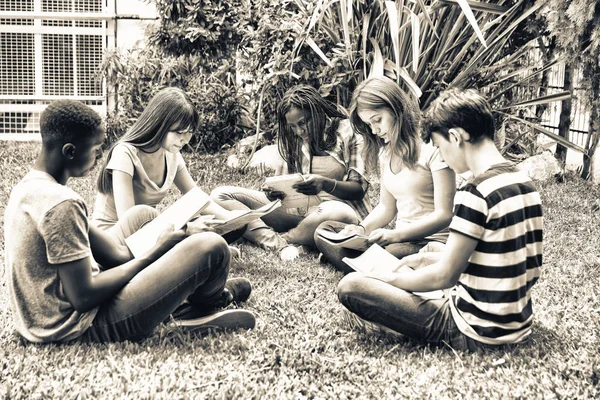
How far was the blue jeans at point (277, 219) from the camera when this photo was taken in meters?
4.37

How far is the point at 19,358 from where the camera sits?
260cm

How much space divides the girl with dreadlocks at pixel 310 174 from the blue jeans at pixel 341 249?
0.15 meters

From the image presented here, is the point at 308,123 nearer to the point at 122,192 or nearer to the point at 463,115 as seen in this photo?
the point at 122,192

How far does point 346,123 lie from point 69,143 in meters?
2.59

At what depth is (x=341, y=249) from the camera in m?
3.91

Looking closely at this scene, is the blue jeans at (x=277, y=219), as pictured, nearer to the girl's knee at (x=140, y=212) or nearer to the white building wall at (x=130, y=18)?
the girl's knee at (x=140, y=212)

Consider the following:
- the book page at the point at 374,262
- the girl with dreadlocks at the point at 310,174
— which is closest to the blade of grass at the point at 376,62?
the girl with dreadlocks at the point at 310,174

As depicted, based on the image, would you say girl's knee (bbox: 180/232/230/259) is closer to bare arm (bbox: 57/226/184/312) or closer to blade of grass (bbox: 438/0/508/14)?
bare arm (bbox: 57/226/184/312)

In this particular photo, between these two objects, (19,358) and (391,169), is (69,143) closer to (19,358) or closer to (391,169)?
(19,358)

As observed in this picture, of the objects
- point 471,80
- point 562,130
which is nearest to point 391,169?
point 471,80

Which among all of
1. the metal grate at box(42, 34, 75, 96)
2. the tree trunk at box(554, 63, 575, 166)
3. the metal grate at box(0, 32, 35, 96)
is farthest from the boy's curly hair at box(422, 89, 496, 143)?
the metal grate at box(0, 32, 35, 96)

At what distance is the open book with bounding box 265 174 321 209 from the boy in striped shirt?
1554 mm

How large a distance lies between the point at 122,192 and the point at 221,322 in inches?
42.7

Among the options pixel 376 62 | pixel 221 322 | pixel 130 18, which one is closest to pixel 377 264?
pixel 221 322
